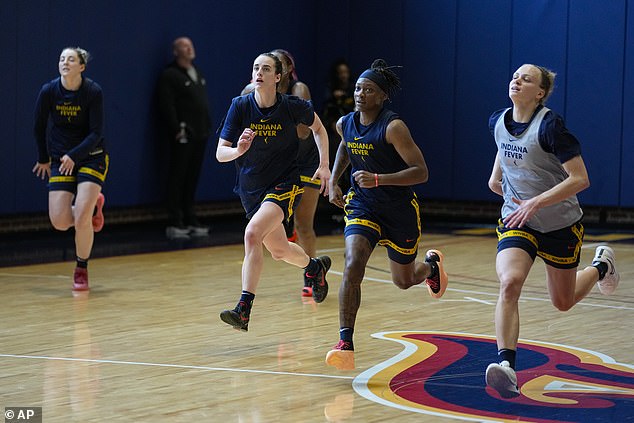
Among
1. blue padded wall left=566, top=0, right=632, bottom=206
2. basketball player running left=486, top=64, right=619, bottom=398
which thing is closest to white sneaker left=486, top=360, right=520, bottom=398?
basketball player running left=486, top=64, right=619, bottom=398

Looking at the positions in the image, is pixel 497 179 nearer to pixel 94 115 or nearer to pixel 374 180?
pixel 374 180

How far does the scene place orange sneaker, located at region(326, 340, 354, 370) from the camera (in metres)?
6.04

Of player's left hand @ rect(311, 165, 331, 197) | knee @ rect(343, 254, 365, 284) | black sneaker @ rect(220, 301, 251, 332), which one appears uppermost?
player's left hand @ rect(311, 165, 331, 197)

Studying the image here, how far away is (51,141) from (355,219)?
358 cm

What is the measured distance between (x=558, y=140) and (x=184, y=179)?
837 cm

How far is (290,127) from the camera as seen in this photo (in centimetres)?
744

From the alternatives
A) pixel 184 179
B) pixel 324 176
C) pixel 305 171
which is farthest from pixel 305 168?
pixel 184 179

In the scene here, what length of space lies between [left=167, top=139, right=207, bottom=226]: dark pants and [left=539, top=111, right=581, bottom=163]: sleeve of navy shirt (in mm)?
8057

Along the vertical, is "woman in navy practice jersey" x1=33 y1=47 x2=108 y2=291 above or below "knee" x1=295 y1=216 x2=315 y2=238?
above

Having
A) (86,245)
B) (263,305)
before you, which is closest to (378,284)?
(263,305)

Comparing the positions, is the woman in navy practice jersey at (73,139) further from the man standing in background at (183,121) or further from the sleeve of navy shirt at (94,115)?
the man standing in background at (183,121)

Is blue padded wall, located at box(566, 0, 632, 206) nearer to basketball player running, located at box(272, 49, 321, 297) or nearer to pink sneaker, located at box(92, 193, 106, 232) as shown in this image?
basketball player running, located at box(272, 49, 321, 297)

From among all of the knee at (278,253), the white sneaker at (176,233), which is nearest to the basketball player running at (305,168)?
the knee at (278,253)

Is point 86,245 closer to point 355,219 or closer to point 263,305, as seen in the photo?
point 263,305
